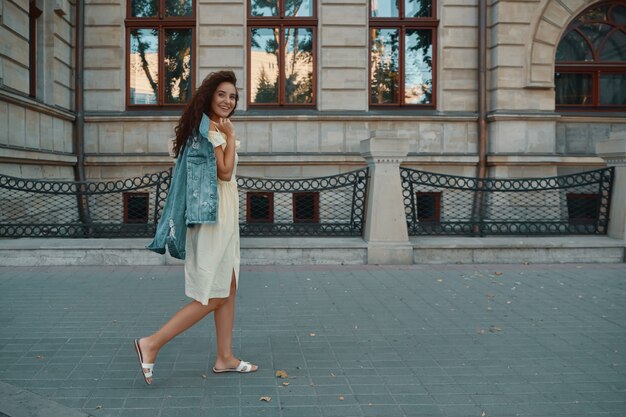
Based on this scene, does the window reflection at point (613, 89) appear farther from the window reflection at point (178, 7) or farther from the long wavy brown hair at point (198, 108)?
the long wavy brown hair at point (198, 108)

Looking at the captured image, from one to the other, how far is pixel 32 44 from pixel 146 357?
11539 millimetres

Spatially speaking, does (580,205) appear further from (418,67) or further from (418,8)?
(418,8)

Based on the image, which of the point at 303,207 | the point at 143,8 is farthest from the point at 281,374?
the point at 143,8

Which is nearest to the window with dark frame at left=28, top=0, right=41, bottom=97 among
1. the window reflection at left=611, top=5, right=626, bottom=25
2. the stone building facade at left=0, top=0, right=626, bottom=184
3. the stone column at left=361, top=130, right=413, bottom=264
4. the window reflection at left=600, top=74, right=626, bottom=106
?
the stone building facade at left=0, top=0, right=626, bottom=184

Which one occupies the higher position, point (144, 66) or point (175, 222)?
point (144, 66)

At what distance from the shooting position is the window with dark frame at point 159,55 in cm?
1537

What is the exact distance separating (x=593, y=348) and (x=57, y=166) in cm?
1207

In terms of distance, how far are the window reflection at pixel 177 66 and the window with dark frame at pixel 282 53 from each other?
158cm

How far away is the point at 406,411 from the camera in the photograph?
13.2 ft

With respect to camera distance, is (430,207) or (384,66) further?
(384,66)

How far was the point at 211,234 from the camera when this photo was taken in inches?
175

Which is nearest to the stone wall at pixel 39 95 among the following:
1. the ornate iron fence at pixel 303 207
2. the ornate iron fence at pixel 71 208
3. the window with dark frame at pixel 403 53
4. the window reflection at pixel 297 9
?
the ornate iron fence at pixel 71 208

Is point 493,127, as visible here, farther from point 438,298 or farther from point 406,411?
point 406,411

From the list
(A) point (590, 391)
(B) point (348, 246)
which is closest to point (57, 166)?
(B) point (348, 246)
